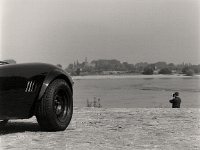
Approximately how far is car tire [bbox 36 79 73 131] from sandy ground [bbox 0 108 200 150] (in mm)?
148

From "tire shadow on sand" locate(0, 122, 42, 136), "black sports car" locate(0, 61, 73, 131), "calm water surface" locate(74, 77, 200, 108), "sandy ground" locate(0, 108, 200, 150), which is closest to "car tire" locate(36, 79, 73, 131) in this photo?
"black sports car" locate(0, 61, 73, 131)

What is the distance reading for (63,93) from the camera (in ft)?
24.0

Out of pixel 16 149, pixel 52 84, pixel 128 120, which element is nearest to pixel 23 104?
pixel 52 84

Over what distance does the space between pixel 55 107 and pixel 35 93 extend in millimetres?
494

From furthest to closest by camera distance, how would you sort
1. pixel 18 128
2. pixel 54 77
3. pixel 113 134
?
pixel 18 128 → pixel 54 77 → pixel 113 134

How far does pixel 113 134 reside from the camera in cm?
660

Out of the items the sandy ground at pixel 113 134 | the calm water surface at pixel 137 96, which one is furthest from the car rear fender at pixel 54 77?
the calm water surface at pixel 137 96

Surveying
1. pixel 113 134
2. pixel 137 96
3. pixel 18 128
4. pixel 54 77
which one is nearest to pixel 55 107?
pixel 54 77

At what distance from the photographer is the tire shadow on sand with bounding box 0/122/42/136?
23.0 feet

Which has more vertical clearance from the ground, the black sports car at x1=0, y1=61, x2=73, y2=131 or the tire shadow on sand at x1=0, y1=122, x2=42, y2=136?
the black sports car at x1=0, y1=61, x2=73, y2=131

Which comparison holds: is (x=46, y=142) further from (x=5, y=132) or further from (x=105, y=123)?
(x=105, y=123)

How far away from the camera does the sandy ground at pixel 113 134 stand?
565cm

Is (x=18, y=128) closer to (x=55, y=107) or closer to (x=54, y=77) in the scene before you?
(x=55, y=107)

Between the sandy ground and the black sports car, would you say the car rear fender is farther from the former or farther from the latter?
the sandy ground
